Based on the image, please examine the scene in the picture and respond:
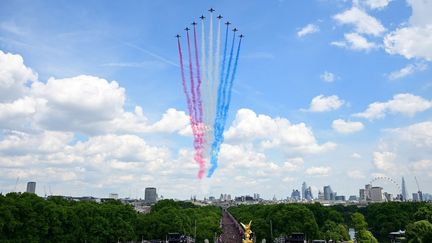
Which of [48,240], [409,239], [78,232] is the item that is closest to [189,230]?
[78,232]

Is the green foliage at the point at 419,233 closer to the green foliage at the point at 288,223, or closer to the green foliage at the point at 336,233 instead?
the green foliage at the point at 336,233

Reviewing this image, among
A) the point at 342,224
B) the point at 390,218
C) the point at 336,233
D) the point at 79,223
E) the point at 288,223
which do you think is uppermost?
the point at 390,218

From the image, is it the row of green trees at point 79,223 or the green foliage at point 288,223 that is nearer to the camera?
the row of green trees at point 79,223

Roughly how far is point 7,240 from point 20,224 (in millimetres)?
4265

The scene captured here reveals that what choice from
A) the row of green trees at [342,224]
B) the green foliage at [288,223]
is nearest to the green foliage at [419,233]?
the row of green trees at [342,224]

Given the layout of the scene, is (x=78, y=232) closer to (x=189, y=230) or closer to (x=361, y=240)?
(x=189, y=230)

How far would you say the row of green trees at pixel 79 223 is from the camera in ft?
302

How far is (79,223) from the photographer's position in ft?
366

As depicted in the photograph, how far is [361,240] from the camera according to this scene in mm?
96125

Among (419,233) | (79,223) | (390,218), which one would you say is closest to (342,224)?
(390,218)

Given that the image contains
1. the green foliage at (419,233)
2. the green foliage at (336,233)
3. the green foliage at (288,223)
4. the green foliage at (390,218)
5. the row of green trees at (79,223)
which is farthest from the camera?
the green foliage at (390,218)

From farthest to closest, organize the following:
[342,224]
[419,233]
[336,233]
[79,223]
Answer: [342,224], [336,233], [79,223], [419,233]

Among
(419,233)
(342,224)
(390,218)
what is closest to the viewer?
(419,233)

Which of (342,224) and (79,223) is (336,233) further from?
(79,223)
